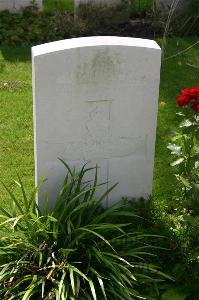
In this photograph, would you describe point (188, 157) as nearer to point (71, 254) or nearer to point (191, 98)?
point (191, 98)

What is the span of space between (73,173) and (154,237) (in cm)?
70

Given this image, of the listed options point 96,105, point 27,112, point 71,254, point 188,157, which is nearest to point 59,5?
point 27,112

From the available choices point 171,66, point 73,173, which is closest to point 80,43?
point 73,173

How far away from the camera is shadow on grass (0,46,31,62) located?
7.02 meters

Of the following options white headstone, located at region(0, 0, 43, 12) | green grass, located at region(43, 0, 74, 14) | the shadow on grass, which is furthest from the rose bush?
green grass, located at region(43, 0, 74, 14)

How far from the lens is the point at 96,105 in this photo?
3.89 meters

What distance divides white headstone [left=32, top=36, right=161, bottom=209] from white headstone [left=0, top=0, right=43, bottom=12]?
4.28 m

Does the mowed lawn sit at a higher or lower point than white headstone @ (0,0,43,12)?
lower

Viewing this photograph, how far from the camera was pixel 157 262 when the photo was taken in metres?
3.88

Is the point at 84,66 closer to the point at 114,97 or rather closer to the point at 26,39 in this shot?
the point at 114,97

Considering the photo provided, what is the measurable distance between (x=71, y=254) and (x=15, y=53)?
397 cm

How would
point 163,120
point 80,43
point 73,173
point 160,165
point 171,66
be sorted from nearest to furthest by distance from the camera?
point 80,43
point 73,173
point 160,165
point 163,120
point 171,66

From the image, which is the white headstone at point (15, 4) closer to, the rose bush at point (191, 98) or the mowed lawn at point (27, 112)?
the mowed lawn at point (27, 112)

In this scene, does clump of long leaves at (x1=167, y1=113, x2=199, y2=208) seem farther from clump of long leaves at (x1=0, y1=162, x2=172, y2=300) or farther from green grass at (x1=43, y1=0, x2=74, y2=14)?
green grass at (x1=43, y1=0, x2=74, y2=14)
